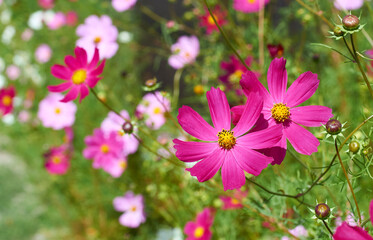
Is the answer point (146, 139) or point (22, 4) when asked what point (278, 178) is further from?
point (22, 4)

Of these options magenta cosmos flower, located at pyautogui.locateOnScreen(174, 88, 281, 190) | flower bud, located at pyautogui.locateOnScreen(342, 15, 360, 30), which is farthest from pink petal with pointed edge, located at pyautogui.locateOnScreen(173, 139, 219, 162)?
flower bud, located at pyautogui.locateOnScreen(342, 15, 360, 30)

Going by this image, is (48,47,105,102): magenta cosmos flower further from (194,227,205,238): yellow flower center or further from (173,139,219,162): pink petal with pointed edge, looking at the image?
(194,227,205,238): yellow flower center

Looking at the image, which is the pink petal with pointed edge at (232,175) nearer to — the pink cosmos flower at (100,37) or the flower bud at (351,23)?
the flower bud at (351,23)

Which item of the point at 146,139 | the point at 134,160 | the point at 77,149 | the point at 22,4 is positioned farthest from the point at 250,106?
the point at 22,4

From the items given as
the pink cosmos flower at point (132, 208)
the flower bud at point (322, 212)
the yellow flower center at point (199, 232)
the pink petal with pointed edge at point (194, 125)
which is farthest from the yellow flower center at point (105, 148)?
the flower bud at point (322, 212)

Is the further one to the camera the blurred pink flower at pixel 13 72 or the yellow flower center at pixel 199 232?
the blurred pink flower at pixel 13 72

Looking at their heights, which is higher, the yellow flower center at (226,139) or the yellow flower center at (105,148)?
the yellow flower center at (105,148)

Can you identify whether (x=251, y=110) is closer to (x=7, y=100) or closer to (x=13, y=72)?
(x=7, y=100)
